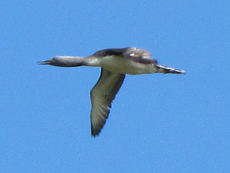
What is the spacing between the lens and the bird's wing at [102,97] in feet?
54.7

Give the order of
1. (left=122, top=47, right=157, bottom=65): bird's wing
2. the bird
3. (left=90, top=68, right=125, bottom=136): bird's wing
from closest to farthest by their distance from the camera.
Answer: (left=122, top=47, right=157, bottom=65): bird's wing < the bird < (left=90, top=68, right=125, bottom=136): bird's wing

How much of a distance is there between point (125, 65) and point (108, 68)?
44 cm

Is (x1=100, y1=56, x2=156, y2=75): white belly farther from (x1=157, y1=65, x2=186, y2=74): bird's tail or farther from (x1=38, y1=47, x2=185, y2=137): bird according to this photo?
(x1=157, y1=65, x2=186, y2=74): bird's tail

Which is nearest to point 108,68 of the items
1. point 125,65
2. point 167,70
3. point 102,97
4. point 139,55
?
point 125,65

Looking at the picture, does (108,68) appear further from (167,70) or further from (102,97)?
(102,97)

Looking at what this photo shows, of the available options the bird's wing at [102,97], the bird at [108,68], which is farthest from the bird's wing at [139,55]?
the bird's wing at [102,97]

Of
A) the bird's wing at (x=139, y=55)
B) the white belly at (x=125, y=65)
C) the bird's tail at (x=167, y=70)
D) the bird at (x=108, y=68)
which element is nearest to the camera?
the bird's wing at (x=139, y=55)

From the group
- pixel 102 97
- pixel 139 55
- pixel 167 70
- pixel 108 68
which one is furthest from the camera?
pixel 102 97

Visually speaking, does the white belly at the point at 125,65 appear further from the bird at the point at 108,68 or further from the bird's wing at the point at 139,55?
the bird's wing at the point at 139,55

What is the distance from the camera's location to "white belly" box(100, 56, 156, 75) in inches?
570

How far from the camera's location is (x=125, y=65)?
14672 mm

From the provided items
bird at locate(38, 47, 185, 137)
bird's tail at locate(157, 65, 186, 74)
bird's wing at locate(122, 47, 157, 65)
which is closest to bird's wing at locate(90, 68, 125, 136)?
bird at locate(38, 47, 185, 137)

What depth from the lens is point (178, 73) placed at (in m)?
15.4

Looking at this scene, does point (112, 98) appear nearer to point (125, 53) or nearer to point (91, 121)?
point (91, 121)
